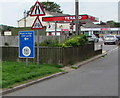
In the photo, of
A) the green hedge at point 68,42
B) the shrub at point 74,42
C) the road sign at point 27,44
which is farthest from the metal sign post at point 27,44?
the shrub at point 74,42

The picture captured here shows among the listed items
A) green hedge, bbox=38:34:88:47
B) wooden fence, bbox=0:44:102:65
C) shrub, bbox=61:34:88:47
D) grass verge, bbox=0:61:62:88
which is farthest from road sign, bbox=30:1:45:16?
grass verge, bbox=0:61:62:88

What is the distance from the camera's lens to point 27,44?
1136cm

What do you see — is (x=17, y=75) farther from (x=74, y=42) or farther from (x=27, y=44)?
(x=74, y=42)

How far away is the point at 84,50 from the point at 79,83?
25.5ft

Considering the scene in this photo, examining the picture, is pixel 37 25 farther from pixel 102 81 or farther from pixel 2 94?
pixel 2 94

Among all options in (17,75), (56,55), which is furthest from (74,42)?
(17,75)

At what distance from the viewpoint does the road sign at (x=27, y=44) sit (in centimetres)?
1123

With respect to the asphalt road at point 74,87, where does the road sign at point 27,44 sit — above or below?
above

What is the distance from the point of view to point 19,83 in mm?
8023

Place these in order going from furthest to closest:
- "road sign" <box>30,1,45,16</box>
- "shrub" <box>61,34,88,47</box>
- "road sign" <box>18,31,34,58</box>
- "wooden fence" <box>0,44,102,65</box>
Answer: "shrub" <box>61,34,88,47</box>, "wooden fence" <box>0,44,102,65</box>, "road sign" <box>30,1,45,16</box>, "road sign" <box>18,31,34,58</box>

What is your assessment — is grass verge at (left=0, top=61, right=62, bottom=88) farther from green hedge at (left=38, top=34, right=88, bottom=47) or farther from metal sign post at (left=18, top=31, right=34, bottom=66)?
green hedge at (left=38, top=34, right=88, bottom=47)

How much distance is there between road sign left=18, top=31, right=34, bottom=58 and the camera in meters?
11.2

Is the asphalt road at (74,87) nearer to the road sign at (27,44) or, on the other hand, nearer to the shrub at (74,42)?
the road sign at (27,44)

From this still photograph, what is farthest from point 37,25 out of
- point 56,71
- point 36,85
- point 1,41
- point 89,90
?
point 1,41
